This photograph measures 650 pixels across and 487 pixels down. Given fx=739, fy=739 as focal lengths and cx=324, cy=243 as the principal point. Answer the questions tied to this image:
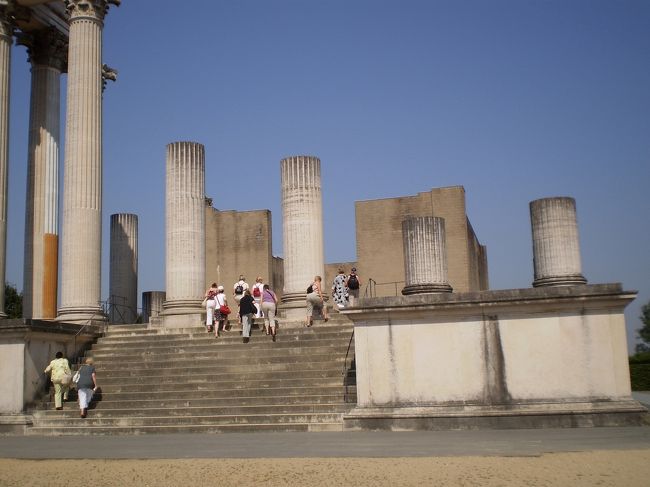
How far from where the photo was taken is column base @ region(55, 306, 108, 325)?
75.5 ft

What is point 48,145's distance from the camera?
1111 inches

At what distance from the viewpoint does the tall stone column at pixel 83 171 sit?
23.6m

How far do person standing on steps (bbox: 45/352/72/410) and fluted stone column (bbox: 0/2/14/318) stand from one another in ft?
21.7

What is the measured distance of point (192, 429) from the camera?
15.9 metres

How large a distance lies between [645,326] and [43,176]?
84.0 m

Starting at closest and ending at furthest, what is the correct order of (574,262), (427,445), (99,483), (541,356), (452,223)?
(99,483) < (427,445) < (541,356) < (574,262) < (452,223)

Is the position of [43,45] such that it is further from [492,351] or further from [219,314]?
[492,351]

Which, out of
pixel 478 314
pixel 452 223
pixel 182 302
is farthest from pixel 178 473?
pixel 452 223

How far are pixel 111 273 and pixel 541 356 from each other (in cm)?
2017

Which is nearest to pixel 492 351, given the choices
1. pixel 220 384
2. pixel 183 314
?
pixel 220 384

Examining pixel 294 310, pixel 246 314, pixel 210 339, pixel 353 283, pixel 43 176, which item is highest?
pixel 43 176

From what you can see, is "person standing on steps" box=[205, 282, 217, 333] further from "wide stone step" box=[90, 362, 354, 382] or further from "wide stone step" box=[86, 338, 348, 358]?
"wide stone step" box=[90, 362, 354, 382]

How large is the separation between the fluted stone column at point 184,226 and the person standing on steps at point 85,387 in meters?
5.70

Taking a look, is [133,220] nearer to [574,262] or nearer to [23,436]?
[23,436]
